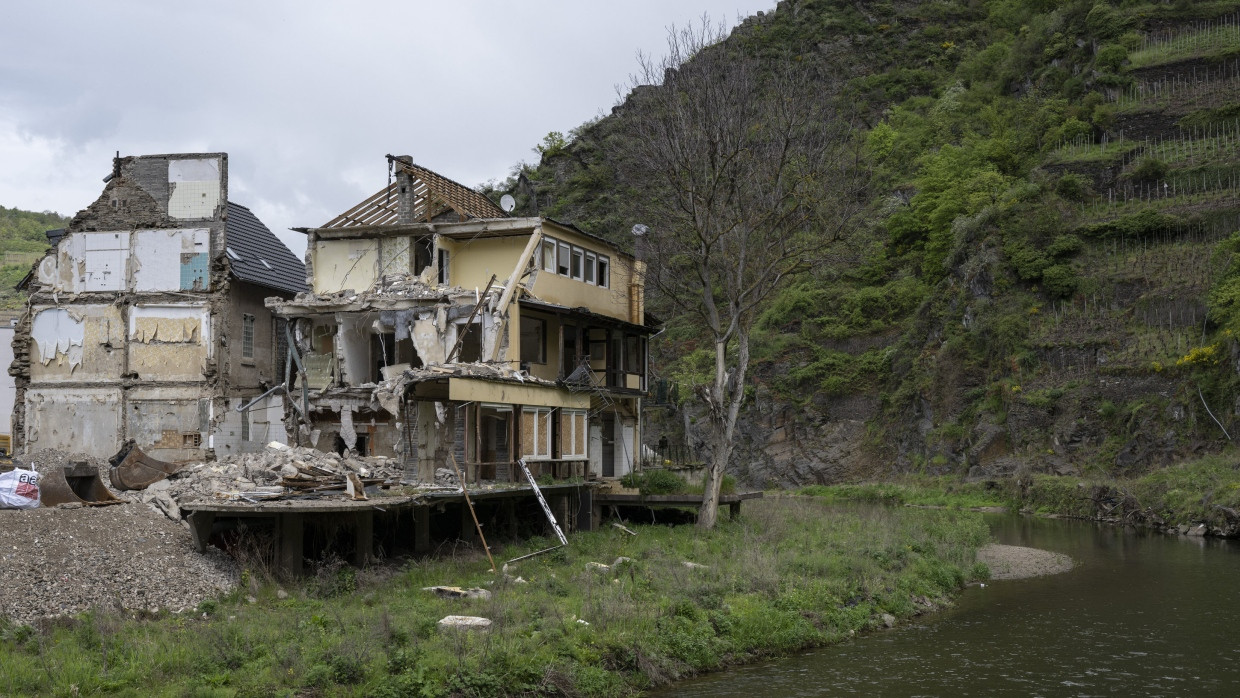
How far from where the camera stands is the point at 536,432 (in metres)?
29.8

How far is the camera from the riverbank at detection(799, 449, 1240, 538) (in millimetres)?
40094

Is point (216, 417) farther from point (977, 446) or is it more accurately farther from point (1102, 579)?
point (977, 446)

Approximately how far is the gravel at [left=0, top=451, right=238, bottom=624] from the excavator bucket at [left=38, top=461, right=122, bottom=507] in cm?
88

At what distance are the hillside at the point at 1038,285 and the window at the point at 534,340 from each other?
273 inches

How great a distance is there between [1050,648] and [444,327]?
1900cm

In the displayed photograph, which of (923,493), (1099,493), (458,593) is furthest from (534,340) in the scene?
(1099,493)

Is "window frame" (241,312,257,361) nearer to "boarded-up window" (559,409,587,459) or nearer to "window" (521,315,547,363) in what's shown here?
"window" (521,315,547,363)

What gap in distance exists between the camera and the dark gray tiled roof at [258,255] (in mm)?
36906

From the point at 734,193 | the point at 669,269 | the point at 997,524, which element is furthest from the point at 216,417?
the point at 997,524

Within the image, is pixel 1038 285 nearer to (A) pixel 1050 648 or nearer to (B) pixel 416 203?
(B) pixel 416 203

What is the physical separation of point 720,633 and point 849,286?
2235 inches

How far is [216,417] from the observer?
117 feet

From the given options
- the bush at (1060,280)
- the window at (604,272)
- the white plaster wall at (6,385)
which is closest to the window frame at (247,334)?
the white plaster wall at (6,385)

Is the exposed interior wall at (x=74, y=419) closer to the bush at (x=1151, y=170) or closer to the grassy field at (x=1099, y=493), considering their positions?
the grassy field at (x=1099, y=493)
